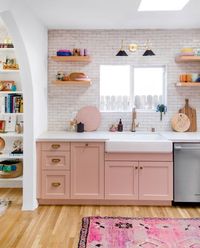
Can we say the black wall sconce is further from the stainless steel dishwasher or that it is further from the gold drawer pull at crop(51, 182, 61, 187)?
the gold drawer pull at crop(51, 182, 61, 187)

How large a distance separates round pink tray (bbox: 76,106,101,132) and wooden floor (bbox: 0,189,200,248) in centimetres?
128

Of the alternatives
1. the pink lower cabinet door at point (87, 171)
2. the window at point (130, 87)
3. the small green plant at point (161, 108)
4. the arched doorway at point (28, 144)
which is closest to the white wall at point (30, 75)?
the arched doorway at point (28, 144)

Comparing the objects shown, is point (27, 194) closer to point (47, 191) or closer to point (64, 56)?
point (47, 191)

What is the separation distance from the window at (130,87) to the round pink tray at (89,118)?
183mm

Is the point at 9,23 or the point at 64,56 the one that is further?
the point at 64,56

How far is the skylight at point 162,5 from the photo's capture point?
365 centimetres

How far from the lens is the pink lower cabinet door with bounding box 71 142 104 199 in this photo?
4.19 m

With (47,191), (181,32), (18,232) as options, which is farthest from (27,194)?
(181,32)

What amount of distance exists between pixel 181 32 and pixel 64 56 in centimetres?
178

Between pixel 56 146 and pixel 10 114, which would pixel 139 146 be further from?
pixel 10 114

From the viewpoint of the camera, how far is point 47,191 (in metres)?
4.24

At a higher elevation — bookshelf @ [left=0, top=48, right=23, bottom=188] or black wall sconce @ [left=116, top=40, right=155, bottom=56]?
black wall sconce @ [left=116, top=40, right=155, bottom=56]

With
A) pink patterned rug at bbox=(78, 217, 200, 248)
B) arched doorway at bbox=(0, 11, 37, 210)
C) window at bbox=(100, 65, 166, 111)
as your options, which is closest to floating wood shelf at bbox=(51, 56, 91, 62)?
window at bbox=(100, 65, 166, 111)

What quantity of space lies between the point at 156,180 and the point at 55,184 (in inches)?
51.3
